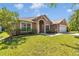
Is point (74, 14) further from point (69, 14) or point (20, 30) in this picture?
point (20, 30)

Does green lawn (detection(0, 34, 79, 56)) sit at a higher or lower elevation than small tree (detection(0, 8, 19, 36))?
lower

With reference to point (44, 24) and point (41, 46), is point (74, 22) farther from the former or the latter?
point (41, 46)

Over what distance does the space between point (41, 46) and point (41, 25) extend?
2.60 ft

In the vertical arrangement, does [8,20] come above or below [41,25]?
above

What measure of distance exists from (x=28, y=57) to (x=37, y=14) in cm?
127

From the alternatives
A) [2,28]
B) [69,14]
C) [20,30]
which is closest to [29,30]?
[20,30]

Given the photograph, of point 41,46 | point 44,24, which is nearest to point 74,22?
point 44,24

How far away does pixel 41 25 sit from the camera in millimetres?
7395

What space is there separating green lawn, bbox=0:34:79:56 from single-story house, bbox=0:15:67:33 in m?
0.25

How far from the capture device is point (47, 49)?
6828mm

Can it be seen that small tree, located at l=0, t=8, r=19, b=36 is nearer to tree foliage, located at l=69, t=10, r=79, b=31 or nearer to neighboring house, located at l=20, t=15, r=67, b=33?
neighboring house, located at l=20, t=15, r=67, b=33

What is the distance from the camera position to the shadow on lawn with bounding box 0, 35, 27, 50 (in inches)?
268

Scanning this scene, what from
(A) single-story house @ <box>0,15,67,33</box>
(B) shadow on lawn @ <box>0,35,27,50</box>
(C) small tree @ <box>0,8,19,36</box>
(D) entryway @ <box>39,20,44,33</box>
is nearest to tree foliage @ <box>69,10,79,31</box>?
(A) single-story house @ <box>0,15,67,33</box>

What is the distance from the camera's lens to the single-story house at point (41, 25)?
279 inches
